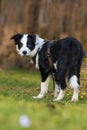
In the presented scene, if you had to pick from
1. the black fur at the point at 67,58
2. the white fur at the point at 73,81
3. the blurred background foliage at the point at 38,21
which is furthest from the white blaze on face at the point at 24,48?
the blurred background foliage at the point at 38,21

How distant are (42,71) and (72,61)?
1.15 metres

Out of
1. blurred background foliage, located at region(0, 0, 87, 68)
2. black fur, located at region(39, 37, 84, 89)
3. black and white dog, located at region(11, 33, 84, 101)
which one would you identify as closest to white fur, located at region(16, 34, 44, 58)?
black and white dog, located at region(11, 33, 84, 101)

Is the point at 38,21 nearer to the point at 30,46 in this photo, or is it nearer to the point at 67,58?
the point at 30,46

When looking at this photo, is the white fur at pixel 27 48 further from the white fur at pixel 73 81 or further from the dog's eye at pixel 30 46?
the white fur at pixel 73 81

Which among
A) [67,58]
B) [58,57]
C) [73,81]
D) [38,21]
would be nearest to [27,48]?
[58,57]

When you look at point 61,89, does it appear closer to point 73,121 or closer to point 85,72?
point 73,121

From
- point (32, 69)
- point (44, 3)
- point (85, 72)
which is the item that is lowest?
point (32, 69)

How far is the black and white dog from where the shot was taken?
33.9 feet

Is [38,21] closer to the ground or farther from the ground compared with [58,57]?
closer to the ground

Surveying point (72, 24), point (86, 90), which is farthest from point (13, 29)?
point (86, 90)

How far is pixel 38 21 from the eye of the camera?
23797mm

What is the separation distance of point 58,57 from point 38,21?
13368 millimetres

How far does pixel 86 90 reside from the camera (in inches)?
538

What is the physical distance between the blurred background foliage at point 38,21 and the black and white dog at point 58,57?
1085 cm
